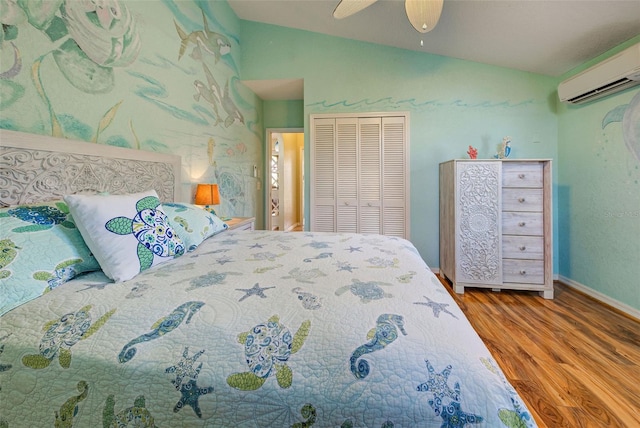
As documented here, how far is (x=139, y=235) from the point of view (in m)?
1.18

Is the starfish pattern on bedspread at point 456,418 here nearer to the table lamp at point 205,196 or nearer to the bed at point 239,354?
→ the bed at point 239,354

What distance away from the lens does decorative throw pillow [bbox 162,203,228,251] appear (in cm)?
157

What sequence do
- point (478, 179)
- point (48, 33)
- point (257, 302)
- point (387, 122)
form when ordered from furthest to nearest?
point (387, 122) → point (478, 179) → point (48, 33) → point (257, 302)

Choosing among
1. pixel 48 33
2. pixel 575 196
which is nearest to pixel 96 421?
pixel 48 33

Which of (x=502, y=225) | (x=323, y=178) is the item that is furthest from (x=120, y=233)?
(x=502, y=225)

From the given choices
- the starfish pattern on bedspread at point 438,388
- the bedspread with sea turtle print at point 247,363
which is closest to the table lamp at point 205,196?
the bedspread with sea turtle print at point 247,363

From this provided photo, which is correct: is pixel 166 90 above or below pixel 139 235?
above

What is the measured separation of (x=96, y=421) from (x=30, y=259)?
638mm

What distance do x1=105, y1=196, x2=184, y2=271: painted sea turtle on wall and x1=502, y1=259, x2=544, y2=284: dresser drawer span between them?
300cm

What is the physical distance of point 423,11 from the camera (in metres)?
1.84

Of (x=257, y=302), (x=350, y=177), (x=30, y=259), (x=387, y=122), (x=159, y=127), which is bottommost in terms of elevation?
(x=257, y=302)

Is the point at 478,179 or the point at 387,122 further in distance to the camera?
the point at 387,122

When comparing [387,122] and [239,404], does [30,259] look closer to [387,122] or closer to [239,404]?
[239,404]

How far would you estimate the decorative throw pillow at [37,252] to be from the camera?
0.87 meters
